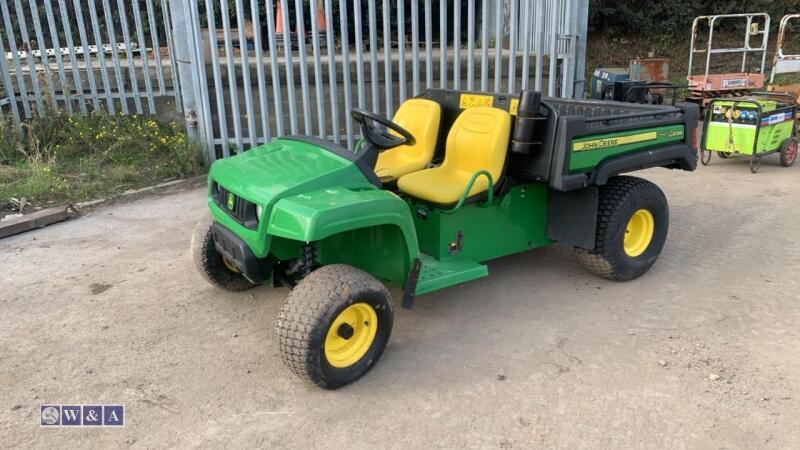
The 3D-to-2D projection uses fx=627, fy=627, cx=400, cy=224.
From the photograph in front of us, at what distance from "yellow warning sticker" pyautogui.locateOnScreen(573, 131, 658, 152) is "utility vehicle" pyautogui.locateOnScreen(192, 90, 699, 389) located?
10 millimetres

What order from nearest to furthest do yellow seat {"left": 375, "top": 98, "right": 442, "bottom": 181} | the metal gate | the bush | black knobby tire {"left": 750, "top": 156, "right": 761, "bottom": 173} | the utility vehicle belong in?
the utility vehicle, yellow seat {"left": 375, "top": 98, "right": 442, "bottom": 181}, the metal gate, black knobby tire {"left": 750, "top": 156, "right": 761, "bottom": 173}, the bush

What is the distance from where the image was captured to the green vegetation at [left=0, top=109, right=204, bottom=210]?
6.06 meters

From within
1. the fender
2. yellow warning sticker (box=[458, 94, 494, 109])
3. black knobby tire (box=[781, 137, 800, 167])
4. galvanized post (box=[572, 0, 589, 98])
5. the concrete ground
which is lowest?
the concrete ground

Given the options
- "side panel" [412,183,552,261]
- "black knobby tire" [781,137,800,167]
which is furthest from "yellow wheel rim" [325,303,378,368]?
"black knobby tire" [781,137,800,167]

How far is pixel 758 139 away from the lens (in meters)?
6.72

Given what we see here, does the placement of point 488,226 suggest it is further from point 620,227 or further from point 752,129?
point 752,129

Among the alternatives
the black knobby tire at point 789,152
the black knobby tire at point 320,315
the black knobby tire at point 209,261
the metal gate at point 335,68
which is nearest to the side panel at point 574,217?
the black knobby tire at point 320,315

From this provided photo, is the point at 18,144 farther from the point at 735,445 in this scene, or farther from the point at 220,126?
the point at 735,445

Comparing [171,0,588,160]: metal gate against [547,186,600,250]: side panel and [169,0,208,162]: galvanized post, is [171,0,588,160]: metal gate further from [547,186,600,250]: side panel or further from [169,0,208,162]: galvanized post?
[547,186,600,250]: side panel

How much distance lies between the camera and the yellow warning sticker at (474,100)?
4180mm

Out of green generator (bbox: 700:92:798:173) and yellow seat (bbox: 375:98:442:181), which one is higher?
yellow seat (bbox: 375:98:442:181)

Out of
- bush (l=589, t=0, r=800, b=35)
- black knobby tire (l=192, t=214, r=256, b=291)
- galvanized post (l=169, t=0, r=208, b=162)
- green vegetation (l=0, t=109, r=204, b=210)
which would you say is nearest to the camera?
black knobby tire (l=192, t=214, r=256, b=291)

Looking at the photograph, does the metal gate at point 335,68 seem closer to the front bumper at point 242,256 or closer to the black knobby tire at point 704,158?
the black knobby tire at point 704,158

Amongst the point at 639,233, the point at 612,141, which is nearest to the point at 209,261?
the point at 612,141
